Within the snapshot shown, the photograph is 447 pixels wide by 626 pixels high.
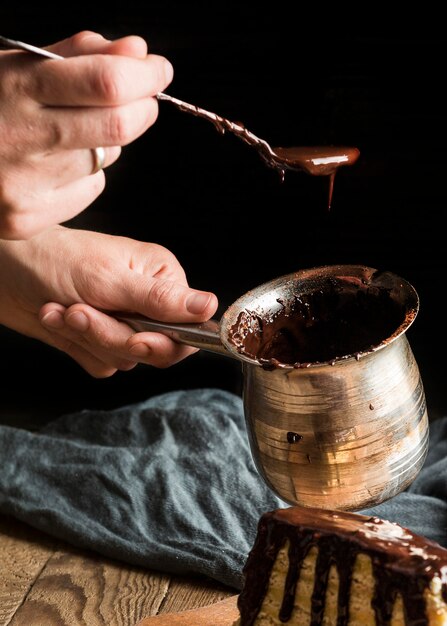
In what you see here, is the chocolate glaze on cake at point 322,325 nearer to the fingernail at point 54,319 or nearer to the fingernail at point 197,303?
the fingernail at point 197,303

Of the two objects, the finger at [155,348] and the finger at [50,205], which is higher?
the finger at [50,205]

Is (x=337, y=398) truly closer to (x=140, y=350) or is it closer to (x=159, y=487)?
(x=140, y=350)

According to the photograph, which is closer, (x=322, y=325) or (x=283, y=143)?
(x=322, y=325)

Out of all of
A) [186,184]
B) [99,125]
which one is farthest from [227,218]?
[99,125]

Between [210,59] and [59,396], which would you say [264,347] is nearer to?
[210,59]

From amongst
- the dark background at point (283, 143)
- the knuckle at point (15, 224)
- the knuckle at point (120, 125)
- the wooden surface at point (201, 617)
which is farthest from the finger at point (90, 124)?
the dark background at point (283, 143)

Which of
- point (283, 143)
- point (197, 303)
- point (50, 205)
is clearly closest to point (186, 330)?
point (197, 303)

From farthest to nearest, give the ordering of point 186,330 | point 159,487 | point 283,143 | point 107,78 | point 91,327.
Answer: point 283,143 → point 159,487 → point 91,327 → point 186,330 → point 107,78
